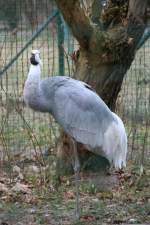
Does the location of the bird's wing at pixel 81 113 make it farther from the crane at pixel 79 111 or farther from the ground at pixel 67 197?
the ground at pixel 67 197

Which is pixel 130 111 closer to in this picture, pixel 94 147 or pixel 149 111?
pixel 149 111

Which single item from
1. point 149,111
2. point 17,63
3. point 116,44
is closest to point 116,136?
point 116,44

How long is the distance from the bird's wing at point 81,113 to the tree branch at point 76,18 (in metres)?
0.74

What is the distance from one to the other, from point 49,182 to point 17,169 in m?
0.53

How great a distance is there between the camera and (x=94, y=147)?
24.0ft

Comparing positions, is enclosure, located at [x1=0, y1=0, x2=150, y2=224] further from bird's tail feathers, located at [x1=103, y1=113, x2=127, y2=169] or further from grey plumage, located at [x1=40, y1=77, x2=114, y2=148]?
grey plumage, located at [x1=40, y1=77, x2=114, y2=148]

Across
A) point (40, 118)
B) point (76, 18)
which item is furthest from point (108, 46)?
point (40, 118)

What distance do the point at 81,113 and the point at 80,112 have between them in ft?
0.05

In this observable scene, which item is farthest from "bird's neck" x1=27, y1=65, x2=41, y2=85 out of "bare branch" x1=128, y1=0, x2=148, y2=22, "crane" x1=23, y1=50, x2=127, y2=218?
"bare branch" x1=128, y1=0, x2=148, y2=22

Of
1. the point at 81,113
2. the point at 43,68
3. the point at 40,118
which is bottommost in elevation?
the point at 40,118

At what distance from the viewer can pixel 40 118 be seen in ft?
33.3

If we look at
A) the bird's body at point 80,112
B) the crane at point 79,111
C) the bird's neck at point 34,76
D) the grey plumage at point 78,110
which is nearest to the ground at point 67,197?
the crane at point 79,111

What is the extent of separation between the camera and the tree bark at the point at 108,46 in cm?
796

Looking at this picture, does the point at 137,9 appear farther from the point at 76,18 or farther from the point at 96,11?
the point at 76,18
